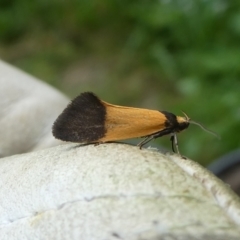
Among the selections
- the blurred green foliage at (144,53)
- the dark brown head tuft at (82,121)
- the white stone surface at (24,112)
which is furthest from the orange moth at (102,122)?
the blurred green foliage at (144,53)

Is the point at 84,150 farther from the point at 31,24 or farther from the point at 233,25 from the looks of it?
the point at 31,24

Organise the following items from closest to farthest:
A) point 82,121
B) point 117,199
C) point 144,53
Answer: point 117,199 → point 82,121 → point 144,53

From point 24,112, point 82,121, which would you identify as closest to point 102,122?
point 82,121

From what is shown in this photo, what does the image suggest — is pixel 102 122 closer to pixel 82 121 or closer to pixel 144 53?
pixel 82 121

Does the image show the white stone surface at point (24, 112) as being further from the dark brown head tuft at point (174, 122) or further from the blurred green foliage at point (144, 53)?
the blurred green foliage at point (144, 53)

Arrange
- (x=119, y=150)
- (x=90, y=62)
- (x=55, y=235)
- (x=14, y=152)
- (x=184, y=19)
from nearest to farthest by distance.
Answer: (x=55, y=235) < (x=119, y=150) < (x=14, y=152) < (x=184, y=19) < (x=90, y=62)

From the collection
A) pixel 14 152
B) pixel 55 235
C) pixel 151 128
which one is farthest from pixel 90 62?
pixel 55 235
